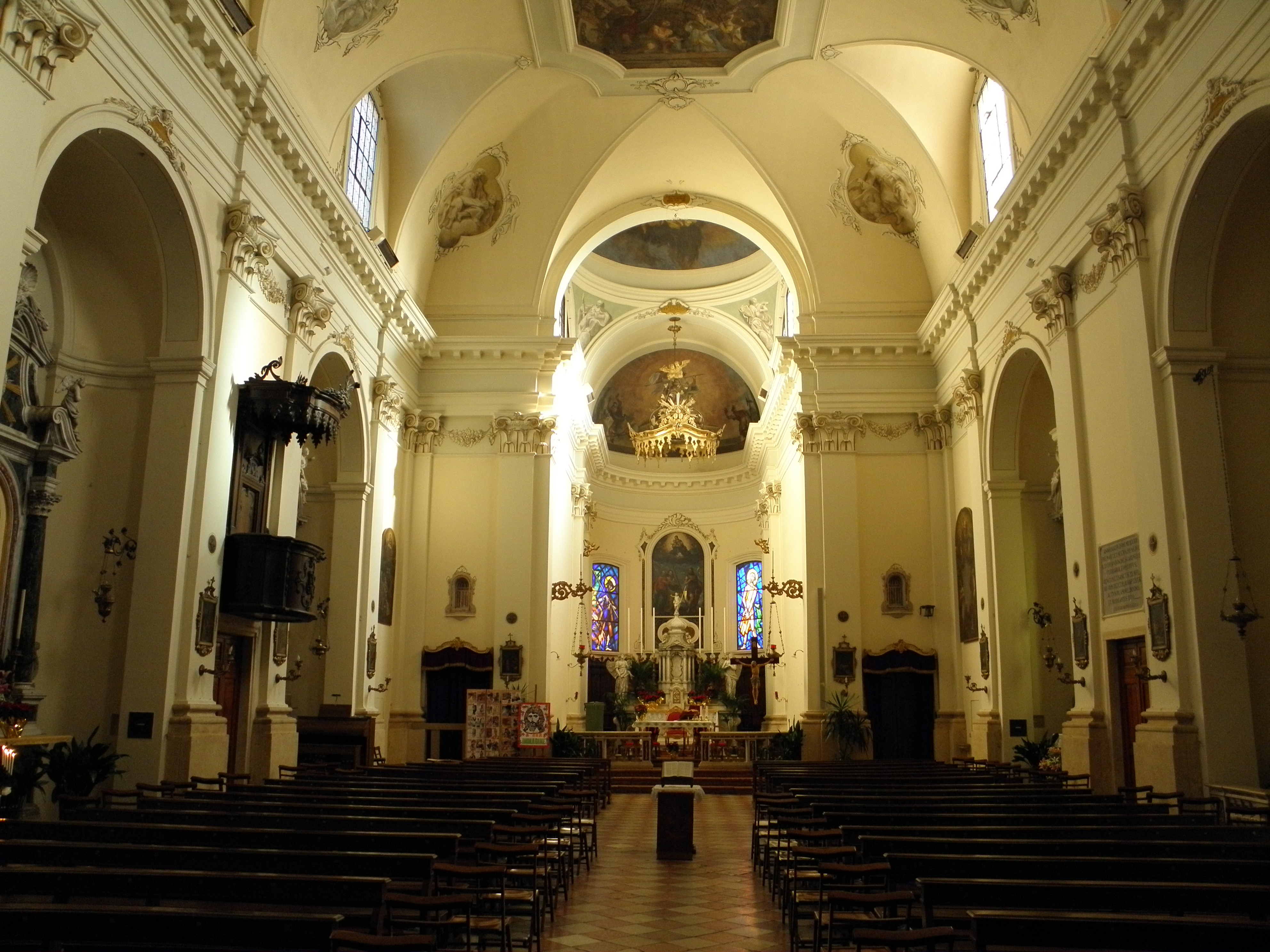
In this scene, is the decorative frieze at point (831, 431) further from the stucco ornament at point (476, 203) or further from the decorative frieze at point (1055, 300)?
the stucco ornament at point (476, 203)

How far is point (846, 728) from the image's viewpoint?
19188 mm

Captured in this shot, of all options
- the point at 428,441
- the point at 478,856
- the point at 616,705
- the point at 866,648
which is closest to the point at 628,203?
the point at 428,441

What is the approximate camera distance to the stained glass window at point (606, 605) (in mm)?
33875

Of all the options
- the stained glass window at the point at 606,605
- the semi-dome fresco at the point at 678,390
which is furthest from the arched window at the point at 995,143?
the stained glass window at the point at 606,605

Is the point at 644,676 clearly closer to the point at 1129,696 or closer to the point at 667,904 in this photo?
the point at 1129,696

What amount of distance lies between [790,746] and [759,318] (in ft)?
45.0

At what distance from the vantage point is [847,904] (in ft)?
20.8

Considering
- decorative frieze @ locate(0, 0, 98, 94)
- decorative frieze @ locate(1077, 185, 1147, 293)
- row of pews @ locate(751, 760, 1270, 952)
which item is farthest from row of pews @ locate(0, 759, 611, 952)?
decorative frieze @ locate(1077, 185, 1147, 293)

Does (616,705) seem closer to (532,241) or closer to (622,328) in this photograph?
(622,328)

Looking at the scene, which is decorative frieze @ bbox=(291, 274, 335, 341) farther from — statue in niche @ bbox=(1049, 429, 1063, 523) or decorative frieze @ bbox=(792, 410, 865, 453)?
statue in niche @ bbox=(1049, 429, 1063, 523)

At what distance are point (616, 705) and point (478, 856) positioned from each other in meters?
23.0

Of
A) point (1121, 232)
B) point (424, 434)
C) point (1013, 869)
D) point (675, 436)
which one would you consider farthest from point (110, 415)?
point (675, 436)

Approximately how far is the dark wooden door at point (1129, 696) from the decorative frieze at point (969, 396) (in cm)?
598

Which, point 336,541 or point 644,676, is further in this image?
point 644,676
